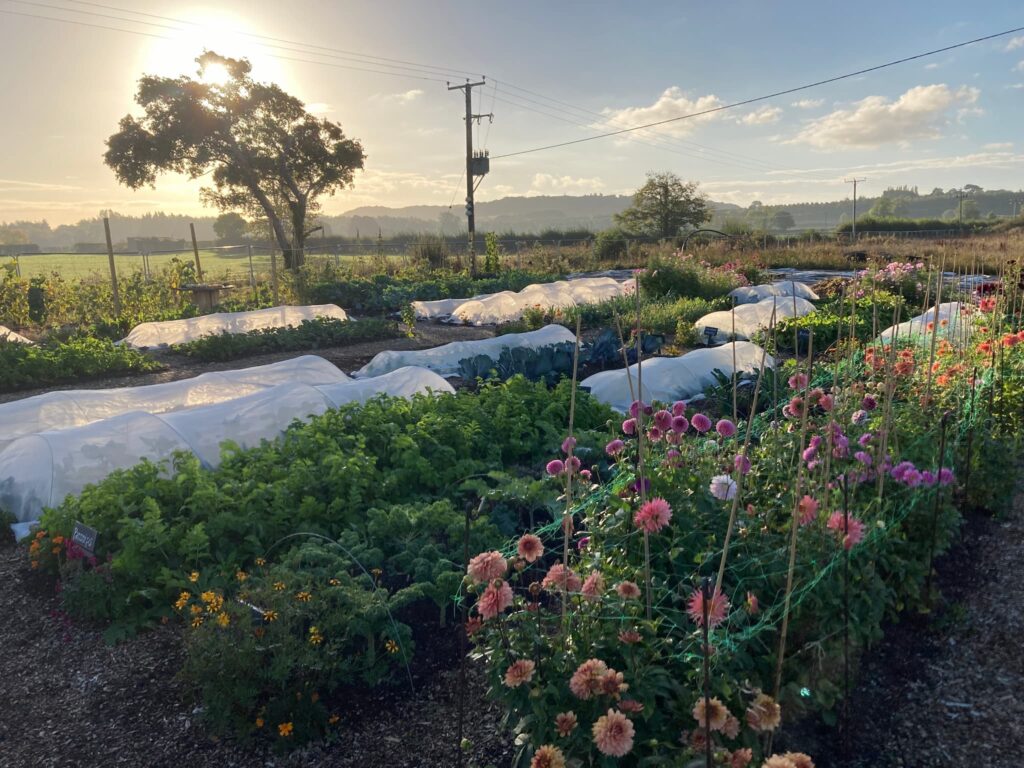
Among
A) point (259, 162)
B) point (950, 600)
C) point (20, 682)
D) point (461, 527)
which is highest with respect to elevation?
point (259, 162)

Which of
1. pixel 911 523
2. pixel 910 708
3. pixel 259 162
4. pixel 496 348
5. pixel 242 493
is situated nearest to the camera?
pixel 910 708

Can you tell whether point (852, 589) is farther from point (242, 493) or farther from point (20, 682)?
point (20, 682)

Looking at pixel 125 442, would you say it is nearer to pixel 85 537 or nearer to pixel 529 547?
pixel 85 537

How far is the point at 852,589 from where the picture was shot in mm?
2299

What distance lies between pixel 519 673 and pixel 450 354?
6717 mm

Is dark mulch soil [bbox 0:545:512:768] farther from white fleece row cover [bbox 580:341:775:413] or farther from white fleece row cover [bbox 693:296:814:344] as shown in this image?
white fleece row cover [bbox 693:296:814:344]

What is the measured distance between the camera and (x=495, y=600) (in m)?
1.82

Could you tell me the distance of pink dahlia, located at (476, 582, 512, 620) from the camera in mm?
1803

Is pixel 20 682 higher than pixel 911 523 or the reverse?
the reverse

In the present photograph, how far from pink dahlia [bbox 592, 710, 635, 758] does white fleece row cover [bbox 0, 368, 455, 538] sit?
320cm

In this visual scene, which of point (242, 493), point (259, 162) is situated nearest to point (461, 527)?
point (242, 493)

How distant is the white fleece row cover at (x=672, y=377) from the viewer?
239 inches

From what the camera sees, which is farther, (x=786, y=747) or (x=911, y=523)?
(x=911, y=523)

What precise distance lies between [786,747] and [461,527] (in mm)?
1558
